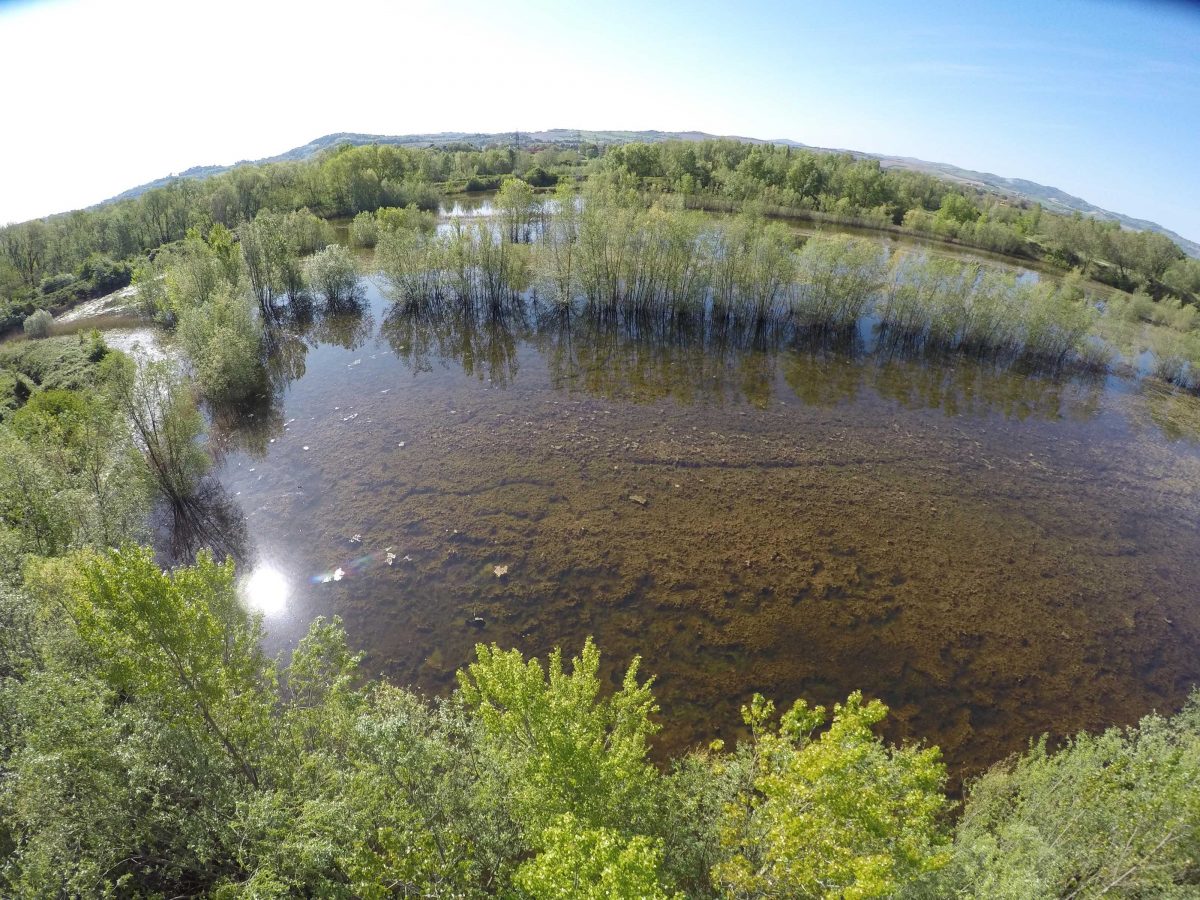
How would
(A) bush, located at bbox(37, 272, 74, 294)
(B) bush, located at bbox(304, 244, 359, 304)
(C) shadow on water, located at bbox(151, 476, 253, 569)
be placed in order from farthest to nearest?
(A) bush, located at bbox(37, 272, 74, 294), (B) bush, located at bbox(304, 244, 359, 304), (C) shadow on water, located at bbox(151, 476, 253, 569)

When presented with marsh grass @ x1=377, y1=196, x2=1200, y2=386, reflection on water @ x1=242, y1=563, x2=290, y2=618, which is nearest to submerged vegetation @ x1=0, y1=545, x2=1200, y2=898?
reflection on water @ x1=242, y1=563, x2=290, y2=618

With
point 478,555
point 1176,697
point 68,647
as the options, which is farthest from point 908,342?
point 68,647

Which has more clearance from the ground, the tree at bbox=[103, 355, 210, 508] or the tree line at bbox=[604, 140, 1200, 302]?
the tree line at bbox=[604, 140, 1200, 302]

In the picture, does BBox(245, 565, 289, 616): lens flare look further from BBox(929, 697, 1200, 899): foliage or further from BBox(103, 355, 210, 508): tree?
BBox(929, 697, 1200, 899): foliage

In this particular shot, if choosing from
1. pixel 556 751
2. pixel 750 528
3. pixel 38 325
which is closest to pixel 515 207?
pixel 38 325

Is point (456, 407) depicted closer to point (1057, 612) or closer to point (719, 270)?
point (719, 270)

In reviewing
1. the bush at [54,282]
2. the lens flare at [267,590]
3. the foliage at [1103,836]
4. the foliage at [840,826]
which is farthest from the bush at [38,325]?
the foliage at [1103,836]

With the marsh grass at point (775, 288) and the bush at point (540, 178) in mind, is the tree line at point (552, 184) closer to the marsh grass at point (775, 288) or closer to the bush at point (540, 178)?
the bush at point (540, 178)
